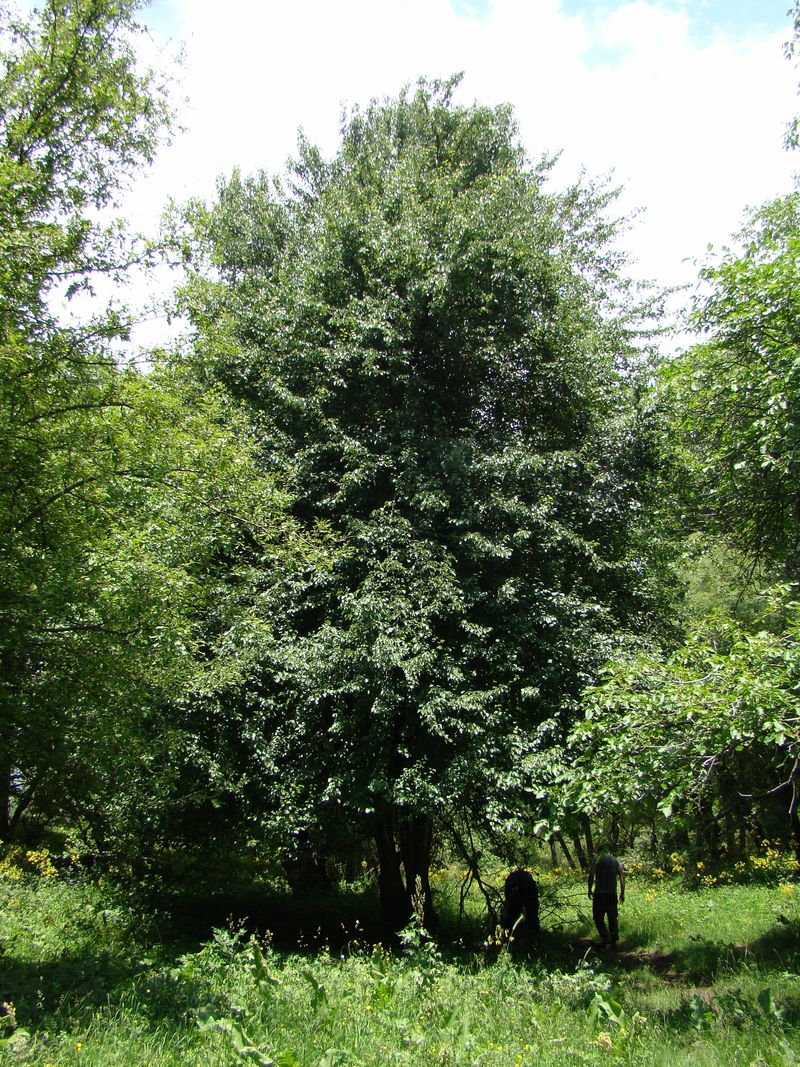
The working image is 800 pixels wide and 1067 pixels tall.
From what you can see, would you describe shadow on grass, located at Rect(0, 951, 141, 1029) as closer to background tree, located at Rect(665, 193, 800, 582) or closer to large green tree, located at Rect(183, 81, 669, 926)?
large green tree, located at Rect(183, 81, 669, 926)

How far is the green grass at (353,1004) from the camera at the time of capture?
4461 millimetres

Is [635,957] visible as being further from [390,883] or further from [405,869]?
[390,883]

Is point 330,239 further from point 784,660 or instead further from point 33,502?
point 784,660

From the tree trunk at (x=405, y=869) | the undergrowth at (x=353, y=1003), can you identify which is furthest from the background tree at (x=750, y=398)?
the tree trunk at (x=405, y=869)

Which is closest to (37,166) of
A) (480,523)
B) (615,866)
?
(480,523)

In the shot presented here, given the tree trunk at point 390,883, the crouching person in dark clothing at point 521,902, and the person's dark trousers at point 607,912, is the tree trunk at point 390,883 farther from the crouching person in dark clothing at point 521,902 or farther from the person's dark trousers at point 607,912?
the person's dark trousers at point 607,912

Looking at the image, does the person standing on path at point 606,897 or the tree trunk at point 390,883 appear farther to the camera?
the tree trunk at point 390,883

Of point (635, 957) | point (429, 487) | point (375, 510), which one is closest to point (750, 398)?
point (429, 487)

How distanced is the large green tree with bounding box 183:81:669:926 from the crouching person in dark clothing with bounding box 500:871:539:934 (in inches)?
54.2

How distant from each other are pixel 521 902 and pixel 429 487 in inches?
269

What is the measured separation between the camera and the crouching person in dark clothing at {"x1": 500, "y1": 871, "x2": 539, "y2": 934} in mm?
10938

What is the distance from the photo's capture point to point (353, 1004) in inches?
220

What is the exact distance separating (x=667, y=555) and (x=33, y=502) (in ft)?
31.7

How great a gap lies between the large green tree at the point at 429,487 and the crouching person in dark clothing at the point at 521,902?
1.38m
